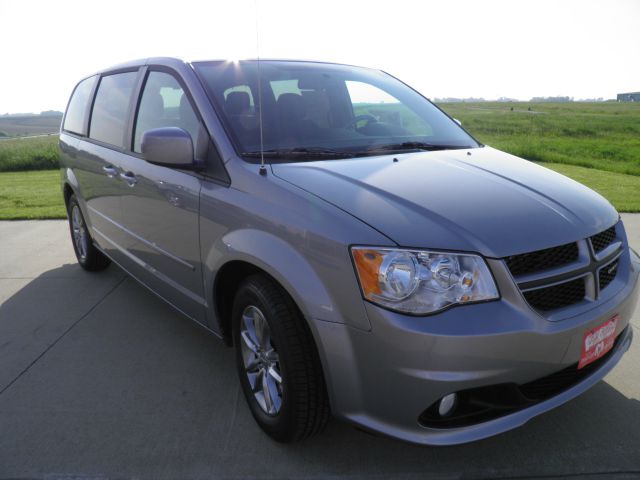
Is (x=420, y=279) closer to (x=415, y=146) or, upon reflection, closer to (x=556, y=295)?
(x=556, y=295)

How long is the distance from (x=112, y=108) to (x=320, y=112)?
173cm

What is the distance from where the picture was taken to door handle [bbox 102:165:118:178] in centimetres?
362

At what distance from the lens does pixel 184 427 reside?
2564mm

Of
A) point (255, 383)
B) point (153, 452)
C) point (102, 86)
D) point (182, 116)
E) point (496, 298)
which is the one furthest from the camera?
point (102, 86)

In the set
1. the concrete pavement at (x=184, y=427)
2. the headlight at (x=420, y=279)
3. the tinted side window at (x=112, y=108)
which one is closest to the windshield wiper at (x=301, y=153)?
the headlight at (x=420, y=279)

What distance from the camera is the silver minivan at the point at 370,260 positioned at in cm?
185

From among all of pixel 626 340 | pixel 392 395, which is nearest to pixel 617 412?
pixel 626 340

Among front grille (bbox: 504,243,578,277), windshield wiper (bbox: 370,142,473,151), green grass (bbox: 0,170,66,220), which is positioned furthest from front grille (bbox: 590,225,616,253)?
green grass (bbox: 0,170,66,220)

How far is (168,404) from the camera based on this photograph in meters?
2.77

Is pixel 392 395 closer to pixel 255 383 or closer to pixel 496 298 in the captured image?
pixel 496 298

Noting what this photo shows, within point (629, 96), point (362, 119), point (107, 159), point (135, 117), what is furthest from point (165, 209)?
point (629, 96)

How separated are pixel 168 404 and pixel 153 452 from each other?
1.29 ft

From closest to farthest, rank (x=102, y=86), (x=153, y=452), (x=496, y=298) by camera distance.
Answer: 1. (x=496, y=298)
2. (x=153, y=452)
3. (x=102, y=86)

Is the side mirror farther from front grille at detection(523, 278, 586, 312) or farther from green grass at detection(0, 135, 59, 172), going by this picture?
green grass at detection(0, 135, 59, 172)
